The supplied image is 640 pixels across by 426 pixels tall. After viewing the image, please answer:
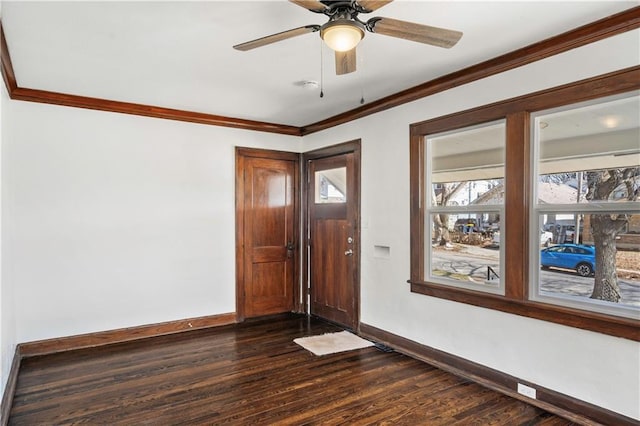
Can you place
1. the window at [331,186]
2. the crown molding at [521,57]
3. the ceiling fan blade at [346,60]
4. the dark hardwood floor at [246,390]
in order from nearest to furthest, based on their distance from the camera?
the ceiling fan blade at [346,60], the crown molding at [521,57], the dark hardwood floor at [246,390], the window at [331,186]

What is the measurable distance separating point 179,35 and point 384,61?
4.97ft

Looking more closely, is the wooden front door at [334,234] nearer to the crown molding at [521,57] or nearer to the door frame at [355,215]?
the door frame at [355,215]

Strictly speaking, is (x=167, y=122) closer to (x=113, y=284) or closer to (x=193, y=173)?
(x=193, y=173)

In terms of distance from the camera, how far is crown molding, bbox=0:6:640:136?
247cm

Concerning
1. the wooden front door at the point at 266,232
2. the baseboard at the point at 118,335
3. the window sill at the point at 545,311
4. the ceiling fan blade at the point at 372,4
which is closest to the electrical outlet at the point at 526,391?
the window sill at the point at 545,311

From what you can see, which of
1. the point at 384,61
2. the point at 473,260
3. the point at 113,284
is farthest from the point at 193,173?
the point at 473,260

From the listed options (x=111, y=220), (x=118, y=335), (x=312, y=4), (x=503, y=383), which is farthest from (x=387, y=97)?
(x=118, y=335)

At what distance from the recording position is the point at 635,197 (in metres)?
2.44

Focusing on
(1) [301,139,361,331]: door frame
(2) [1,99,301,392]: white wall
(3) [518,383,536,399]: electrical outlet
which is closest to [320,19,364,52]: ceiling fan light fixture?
(1) [301,139,361,331]: door frame

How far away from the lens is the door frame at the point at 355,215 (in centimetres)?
451

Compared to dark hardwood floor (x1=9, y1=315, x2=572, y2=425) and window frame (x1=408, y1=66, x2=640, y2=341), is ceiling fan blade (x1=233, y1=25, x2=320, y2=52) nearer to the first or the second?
window frame (x1=408, y1=66, x2=640, y2=341)

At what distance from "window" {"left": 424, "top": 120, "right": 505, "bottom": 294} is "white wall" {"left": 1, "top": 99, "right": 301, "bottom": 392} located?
8.25ft

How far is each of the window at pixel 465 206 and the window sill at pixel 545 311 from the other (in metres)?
0.08

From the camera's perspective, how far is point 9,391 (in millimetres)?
2867
